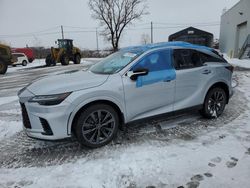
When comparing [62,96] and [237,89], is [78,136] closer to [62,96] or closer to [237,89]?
[62,96]

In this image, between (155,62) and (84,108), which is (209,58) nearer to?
(155,62)

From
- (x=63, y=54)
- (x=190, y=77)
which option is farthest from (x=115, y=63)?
(x=63, y=54)

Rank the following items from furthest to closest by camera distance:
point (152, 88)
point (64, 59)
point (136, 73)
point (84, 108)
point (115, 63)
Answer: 1. point (64, 59)
2. point (115, 63)
3. point (152, 88)
4. point (136, 73)
5. point (84, 108)

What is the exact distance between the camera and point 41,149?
13.0 ft

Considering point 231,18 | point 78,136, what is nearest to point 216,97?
point 78,136

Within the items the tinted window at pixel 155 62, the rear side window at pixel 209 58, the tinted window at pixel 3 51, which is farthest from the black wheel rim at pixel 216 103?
the tinted window at pixel 3 51

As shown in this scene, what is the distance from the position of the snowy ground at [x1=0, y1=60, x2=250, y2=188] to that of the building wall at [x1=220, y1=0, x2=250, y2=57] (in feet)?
77.0

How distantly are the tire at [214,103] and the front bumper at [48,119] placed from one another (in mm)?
2946

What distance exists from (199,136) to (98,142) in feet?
6.07

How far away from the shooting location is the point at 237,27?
28.0 m

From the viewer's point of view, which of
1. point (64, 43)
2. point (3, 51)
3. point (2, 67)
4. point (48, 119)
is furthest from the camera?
point (64, 43)

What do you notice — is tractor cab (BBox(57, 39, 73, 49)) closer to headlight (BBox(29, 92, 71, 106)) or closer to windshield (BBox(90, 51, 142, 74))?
windshield (BBox(90, 51, 142, 74))

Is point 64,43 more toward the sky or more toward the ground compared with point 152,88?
more toward the sky

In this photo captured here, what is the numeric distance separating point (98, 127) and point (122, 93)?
69 cm
